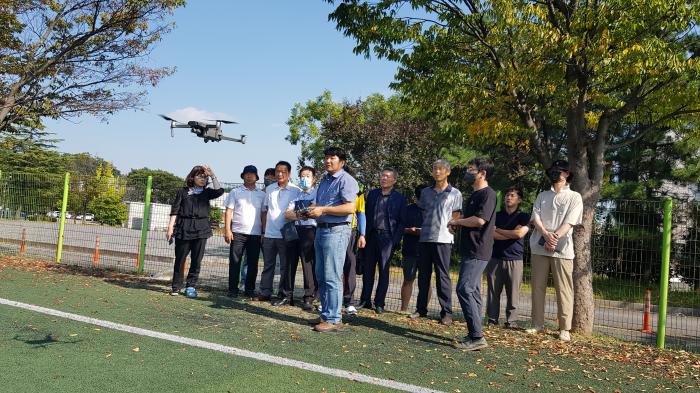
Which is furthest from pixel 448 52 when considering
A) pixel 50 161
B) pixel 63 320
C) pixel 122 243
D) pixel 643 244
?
pixel 50 161

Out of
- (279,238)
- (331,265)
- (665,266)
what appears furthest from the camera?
(279,238)

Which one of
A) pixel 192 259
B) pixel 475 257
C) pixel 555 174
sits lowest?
pixel 192 259

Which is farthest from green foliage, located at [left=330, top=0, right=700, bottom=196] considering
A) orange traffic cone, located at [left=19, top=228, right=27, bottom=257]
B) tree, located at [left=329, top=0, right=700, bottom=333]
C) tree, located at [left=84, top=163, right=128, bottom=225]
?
orange traffic cone, located at [left=19, top=228, right=27, bottom=257]

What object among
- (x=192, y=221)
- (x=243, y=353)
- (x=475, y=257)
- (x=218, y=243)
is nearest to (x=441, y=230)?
(x=475, y=257)

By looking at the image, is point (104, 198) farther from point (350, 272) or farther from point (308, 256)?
point (350, 272)

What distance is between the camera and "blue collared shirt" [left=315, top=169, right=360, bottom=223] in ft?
19.2

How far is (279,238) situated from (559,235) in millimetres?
3537

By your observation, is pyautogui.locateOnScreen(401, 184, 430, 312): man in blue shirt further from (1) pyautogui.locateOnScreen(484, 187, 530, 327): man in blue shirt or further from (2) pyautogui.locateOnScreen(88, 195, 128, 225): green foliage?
(2) pyautogui.locateOnScreen(88, 195, 128, 225): green foliage

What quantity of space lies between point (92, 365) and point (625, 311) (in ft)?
22.8

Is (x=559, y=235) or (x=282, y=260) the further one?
(x=282, y=260)

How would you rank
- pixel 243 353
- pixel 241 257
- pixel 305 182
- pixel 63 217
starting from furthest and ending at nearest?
1. pixel 63 217
2. pixel 241 257
3. pixel 305 182
4. pixel 243 353

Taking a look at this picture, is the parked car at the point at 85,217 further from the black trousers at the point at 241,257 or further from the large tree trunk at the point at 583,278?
the large tree trunk at the point at 583,278

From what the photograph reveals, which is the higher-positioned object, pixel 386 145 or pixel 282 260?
pixel 386 145

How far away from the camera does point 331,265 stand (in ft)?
19.1
